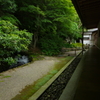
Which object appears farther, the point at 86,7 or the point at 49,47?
the point at 49,47

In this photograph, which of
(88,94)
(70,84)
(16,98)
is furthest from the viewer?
(70,84)

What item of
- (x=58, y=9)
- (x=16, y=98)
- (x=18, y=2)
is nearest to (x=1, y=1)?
(x=18, y=2)

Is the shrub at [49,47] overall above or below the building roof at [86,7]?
below

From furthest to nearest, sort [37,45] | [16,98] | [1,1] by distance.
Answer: [37,45] < [1,1] < [16,98]

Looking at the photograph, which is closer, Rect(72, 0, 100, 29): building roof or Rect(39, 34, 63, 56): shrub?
Rect(72, 0, 100, 29): building roof

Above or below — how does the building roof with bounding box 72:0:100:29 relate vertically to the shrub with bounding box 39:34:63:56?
above

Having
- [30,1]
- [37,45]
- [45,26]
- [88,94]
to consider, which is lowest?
[88,94]

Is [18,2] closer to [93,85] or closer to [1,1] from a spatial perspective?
[1,1]

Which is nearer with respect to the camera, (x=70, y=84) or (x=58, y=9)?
(x=70, y=84)

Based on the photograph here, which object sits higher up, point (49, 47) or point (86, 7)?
point (86, 7)

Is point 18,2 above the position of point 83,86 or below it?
above

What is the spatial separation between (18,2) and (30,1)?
4.15 feet

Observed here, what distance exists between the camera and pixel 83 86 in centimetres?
232

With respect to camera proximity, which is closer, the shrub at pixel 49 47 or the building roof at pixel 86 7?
the building roof at pixel 86 7
